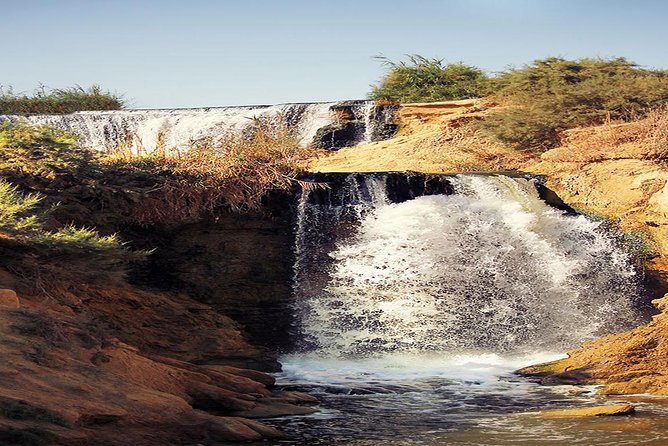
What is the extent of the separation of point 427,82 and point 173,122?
7396 mm

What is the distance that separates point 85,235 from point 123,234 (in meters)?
3.63

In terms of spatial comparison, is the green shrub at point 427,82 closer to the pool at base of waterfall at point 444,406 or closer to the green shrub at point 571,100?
the green shrub at point 571,100

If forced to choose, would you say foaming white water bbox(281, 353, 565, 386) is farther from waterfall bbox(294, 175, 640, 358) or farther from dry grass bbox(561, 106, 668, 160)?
dry grass bbox(561, 106, 668, 160)

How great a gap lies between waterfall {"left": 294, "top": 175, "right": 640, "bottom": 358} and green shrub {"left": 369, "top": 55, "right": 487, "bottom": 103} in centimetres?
973

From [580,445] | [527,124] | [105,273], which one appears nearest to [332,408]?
[580,445]

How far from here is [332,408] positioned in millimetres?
10672

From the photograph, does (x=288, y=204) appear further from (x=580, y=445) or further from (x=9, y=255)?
(x=580, y=445)

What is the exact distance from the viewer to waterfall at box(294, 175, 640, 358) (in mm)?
14047

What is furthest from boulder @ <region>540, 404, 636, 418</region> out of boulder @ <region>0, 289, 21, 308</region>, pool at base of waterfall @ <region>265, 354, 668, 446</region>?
boulder @ <region>0, 289, 21, 308</region>

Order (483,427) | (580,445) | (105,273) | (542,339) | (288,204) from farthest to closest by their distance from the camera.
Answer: (288,204) < (542,339) < (105,273) < (483,427) < (580,445)

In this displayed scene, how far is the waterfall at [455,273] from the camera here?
46.1 ft

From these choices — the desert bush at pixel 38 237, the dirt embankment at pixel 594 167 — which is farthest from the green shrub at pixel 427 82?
the desert bush at pixel 38 237

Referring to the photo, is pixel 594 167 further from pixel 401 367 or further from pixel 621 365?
pixel 401 367

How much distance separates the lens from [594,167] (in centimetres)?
1891
